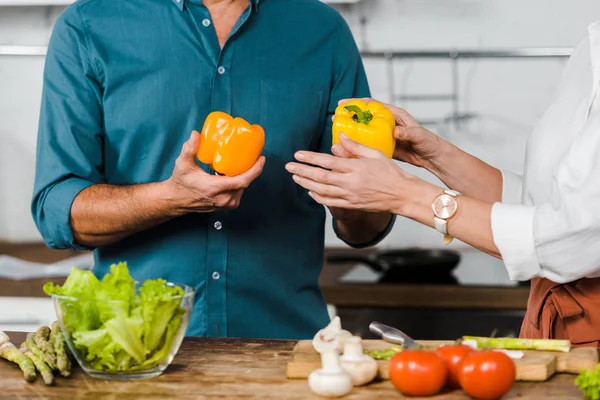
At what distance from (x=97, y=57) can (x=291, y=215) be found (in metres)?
0.55

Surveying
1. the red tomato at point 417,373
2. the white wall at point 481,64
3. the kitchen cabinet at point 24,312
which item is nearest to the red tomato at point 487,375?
the red tomato at point 417,373

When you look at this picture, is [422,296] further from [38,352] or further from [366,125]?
[38,352]

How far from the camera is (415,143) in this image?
1938 millimetres

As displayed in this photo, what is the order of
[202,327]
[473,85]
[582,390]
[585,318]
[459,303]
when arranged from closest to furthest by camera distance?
1. [582,390]
2. [585,318]
3. [202,327]
4. [459,303]
5. [473,85]

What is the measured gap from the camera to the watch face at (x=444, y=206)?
1.60 m

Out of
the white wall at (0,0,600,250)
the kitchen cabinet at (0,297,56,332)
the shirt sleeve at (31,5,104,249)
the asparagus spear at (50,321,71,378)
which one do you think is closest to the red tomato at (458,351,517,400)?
the asparagus spear at (50,321,71,378)

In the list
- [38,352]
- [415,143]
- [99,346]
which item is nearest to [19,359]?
[38,352]

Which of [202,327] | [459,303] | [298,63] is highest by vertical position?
[298,63]

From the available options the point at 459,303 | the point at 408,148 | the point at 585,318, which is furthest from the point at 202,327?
the point at 459,303

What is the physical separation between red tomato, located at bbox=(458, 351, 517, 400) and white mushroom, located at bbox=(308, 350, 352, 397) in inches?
7.0

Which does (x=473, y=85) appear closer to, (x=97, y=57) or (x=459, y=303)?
(x=459, y=303)

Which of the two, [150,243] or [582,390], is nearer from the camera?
[582,390]

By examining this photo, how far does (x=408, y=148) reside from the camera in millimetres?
1980

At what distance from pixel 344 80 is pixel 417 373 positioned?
940mm
